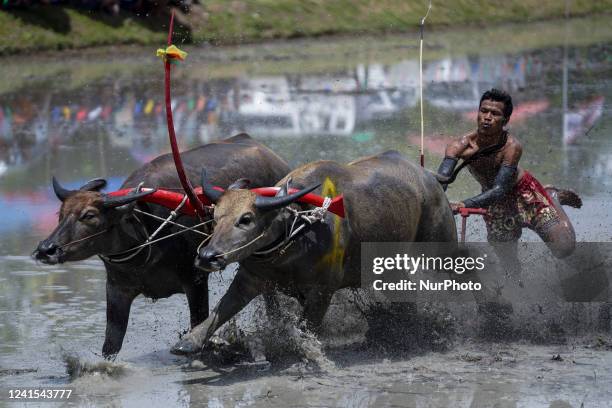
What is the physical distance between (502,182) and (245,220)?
255cm

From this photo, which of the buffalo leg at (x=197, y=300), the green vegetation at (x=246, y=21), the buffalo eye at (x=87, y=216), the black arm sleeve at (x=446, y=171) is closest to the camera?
the buffalo eye at (x=87, y=216)

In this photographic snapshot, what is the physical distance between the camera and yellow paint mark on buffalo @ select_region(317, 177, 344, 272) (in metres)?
8.49

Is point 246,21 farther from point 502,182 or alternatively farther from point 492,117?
point 502,182

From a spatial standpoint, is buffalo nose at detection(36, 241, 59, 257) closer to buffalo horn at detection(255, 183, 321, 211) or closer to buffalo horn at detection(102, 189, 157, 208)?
buffalo horn at detection(102, 189, 157, 208)

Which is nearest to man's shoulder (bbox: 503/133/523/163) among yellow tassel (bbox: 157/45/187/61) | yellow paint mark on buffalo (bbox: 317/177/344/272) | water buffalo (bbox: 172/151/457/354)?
water buffalo (bbox: 172/151/457/354)

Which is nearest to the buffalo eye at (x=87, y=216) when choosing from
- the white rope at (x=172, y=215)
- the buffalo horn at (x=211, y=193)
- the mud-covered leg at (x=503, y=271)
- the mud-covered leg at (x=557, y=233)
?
the white rope at (x=172, y=215)

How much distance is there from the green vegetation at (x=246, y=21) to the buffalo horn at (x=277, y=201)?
1716 centimetres

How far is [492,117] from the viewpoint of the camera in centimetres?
976

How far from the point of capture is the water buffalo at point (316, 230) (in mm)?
A: 8016

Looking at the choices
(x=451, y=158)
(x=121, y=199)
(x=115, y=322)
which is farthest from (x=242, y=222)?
(x=451, y=158)

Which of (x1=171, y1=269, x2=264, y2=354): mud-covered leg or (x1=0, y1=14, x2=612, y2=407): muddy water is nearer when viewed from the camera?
(x1=171, y1=269, x2=264, y2=354): mud-covered leg

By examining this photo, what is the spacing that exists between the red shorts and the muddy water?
895 mm

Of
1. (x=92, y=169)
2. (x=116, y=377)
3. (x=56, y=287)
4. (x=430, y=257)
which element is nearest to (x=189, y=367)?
(x=116, y=377)

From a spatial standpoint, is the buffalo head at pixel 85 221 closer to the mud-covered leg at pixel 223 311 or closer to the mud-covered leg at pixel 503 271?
the mud-covered leg at pixel 223 311
